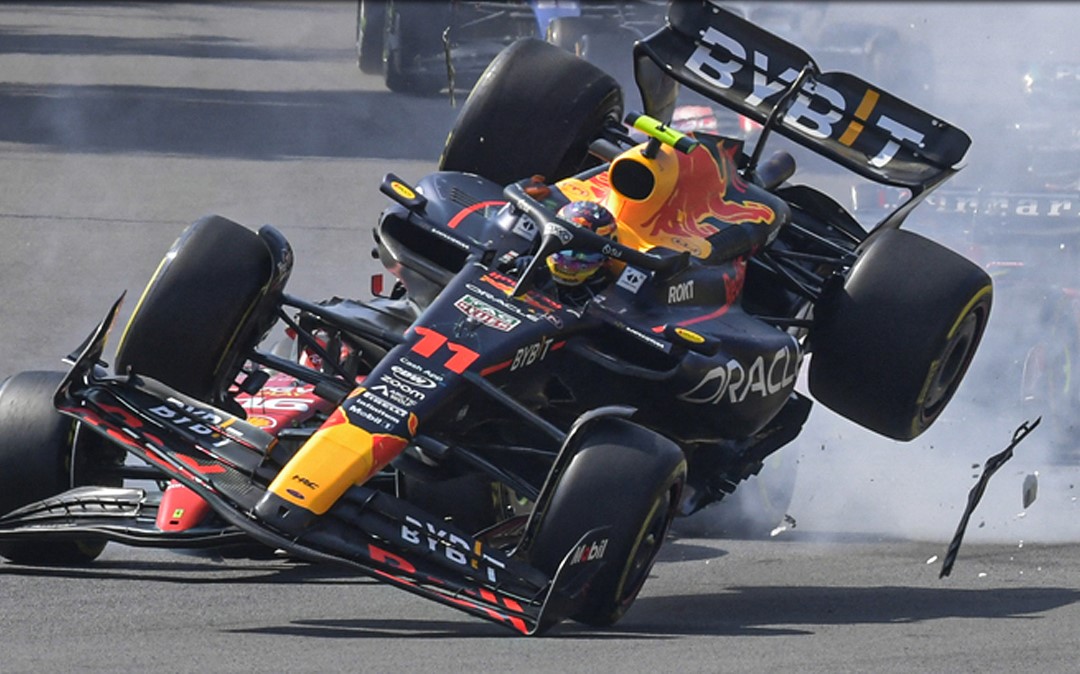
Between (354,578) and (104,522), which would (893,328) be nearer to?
(354,578)

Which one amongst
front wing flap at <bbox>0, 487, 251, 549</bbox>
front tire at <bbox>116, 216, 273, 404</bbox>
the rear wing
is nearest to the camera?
front wing flap at <bbox>0, 487, 251, 549</bbox>

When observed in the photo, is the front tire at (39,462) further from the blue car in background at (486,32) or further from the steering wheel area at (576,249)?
the blue car in background at (486,32)

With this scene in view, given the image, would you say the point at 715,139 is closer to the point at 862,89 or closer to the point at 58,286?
the point at 862,89

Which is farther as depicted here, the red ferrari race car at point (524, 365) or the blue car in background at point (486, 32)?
Result: the blue car in background at point (486, 32)

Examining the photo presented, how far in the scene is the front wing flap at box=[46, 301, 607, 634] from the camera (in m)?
6.42

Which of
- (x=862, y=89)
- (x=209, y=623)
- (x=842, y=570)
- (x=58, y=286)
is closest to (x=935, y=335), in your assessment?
(x=842, y=570)

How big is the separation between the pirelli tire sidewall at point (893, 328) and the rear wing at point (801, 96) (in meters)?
1.01

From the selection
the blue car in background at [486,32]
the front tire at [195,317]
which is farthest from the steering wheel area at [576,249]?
the blue car in background at [486,32]

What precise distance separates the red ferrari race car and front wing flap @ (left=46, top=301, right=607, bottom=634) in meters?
0.01

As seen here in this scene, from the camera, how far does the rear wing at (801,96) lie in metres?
9.17

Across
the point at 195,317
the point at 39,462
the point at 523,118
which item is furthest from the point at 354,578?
the point at 523,118

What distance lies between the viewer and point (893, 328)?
26.2ft

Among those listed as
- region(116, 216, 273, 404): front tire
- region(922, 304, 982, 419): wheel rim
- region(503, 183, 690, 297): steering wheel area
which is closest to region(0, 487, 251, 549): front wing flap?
region(116, 216, 273, 404): front tire

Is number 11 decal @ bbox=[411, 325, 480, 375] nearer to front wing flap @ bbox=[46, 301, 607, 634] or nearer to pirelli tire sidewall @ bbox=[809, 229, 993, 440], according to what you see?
front wing flap @ bbox=[46, 301, 607, 634]
